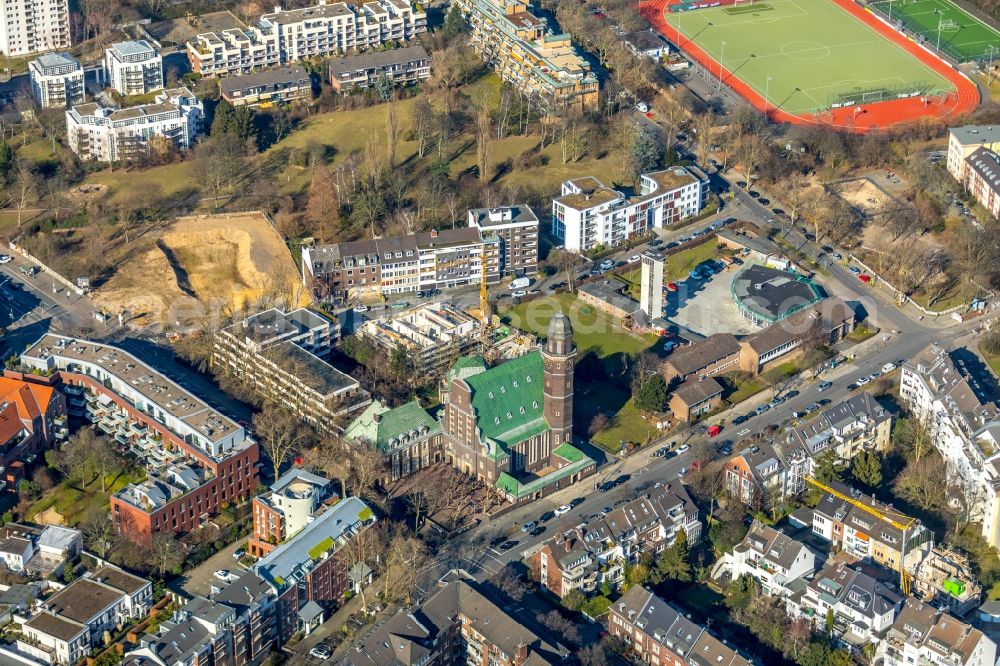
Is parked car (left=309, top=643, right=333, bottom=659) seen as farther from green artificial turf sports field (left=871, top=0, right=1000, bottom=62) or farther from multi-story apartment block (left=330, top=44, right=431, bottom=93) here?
green artificial turf sports field (left=871, top=0, right=1000, bottom=62)

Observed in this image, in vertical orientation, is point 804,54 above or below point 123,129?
below

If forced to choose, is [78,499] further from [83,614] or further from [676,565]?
[676,565]

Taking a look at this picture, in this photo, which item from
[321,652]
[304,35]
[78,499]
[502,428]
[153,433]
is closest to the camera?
[321,652]

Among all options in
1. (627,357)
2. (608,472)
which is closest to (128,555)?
(608,472)

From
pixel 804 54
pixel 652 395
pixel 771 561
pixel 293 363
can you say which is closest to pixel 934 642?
pixel 771 561

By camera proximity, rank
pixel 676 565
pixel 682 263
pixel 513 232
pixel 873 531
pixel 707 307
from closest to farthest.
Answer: pixel 676 565 < pixel 873 531 < pixel 707 307 < pixel 513 232 < pixel 682 263

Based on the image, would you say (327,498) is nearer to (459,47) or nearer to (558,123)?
(558,123)

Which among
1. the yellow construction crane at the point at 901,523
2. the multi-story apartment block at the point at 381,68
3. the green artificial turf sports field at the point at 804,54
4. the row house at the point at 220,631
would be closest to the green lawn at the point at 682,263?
the green artificial turf sports field at the point at 804,54
